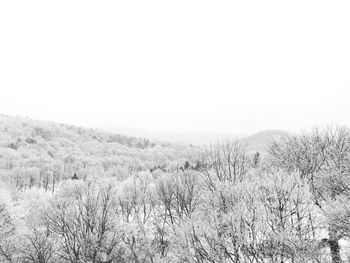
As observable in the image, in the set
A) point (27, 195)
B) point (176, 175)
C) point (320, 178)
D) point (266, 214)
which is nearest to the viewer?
point (266, 214)

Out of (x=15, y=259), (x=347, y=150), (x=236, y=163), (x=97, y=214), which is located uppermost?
(x=347, y=150)

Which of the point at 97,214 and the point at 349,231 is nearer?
the point at 349,231

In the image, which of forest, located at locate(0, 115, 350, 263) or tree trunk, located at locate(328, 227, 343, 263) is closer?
forest, located at locate(0, 115, 350, 263)

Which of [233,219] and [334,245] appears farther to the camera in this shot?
[334,245]

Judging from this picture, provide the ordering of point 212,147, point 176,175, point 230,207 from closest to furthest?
point 230,207 → point 212,147 → point 176,175

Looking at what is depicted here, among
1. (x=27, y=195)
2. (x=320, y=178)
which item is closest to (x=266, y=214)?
(x=320, y=178)

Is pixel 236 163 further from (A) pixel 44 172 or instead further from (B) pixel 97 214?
(A) pixel 44 172

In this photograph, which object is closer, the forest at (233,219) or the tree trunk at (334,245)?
the forest at (233,219)

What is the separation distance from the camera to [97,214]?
35938 mm

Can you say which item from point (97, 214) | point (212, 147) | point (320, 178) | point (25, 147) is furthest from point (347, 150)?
point (25, 147)

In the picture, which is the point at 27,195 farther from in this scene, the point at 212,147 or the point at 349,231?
the point at 349,231

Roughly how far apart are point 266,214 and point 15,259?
91.0ft

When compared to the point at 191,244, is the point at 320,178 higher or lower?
higher

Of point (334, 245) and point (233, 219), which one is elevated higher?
point (233, 219)
